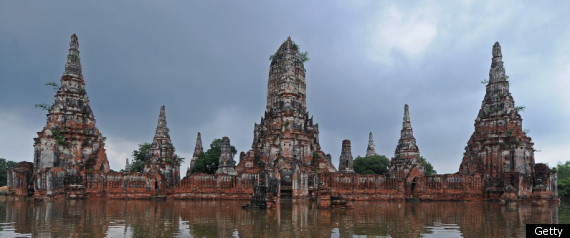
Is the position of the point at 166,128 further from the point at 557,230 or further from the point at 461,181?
the point at 557,230

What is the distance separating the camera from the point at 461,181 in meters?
32.7

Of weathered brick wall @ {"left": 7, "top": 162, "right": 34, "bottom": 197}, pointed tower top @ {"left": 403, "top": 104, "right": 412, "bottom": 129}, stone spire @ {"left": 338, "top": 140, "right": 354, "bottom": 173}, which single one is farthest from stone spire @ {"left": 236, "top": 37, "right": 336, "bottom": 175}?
weathered brick wall @ {"left": 7, "top": 162, "right": 34, "bottom": 197}

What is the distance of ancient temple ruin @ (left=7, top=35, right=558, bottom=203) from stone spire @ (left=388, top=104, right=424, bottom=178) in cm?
809

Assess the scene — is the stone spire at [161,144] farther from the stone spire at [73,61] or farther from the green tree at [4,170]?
the green tree at [4,170]

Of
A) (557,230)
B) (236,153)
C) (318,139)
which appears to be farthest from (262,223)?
(236,153)

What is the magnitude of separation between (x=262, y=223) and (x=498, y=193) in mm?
26127

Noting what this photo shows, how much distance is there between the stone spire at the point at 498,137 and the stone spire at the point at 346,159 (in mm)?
10707

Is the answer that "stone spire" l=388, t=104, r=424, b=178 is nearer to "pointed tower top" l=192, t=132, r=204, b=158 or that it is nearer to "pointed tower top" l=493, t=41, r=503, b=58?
"pointed tower top" l=493, t=41, r=503, b=58

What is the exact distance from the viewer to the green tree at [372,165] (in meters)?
58.8

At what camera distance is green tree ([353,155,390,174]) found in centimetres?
5878

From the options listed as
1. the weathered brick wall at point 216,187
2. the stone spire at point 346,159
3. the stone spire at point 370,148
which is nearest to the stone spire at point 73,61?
the weathered brick wall at point 216,187

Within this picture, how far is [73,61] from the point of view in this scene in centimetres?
3353

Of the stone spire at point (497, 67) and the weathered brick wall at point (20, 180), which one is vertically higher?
the stone spire at point (497, 67)

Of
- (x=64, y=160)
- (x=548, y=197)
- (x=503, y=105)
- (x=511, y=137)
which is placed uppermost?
(x=503, y=105)
